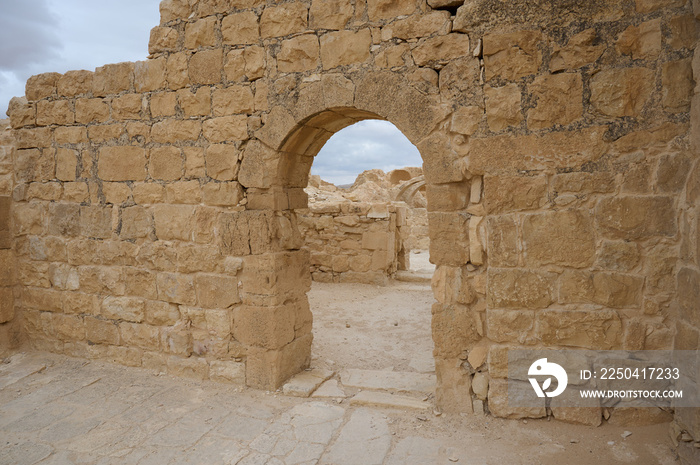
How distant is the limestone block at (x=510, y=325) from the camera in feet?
10.4

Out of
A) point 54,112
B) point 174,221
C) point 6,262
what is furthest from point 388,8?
point 6,262

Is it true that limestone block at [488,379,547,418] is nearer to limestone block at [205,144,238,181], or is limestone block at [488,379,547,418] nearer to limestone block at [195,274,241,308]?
limestone block at [195,274,241,308]

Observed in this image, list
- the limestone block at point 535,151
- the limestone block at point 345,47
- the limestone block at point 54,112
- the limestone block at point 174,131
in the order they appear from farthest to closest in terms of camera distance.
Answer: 1. the limestone block at point 54,112
2. the limestone block at point 174,131
3. the limestone block at point 345,47
4. the limestone block at point 535,151

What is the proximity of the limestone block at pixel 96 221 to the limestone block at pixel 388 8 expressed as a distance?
3234 millimetres

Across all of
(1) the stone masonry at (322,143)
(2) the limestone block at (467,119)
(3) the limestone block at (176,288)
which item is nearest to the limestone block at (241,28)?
(1) the stone masonry at (322,143)

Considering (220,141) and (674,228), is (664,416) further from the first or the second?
(220,141)

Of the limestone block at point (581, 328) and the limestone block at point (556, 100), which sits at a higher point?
the limestone block at point (556, 100)

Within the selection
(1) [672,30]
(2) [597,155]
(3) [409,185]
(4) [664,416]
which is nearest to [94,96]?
(2) [597,155]

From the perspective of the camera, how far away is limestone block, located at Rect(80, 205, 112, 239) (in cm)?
455

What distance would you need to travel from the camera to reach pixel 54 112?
4750mm

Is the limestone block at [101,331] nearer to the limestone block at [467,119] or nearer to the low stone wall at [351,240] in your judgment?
the limestone block at [467,119]

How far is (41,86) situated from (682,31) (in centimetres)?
581

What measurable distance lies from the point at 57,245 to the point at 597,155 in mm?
5253

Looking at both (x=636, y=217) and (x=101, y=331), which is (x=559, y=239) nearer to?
(x=636, y=217)
